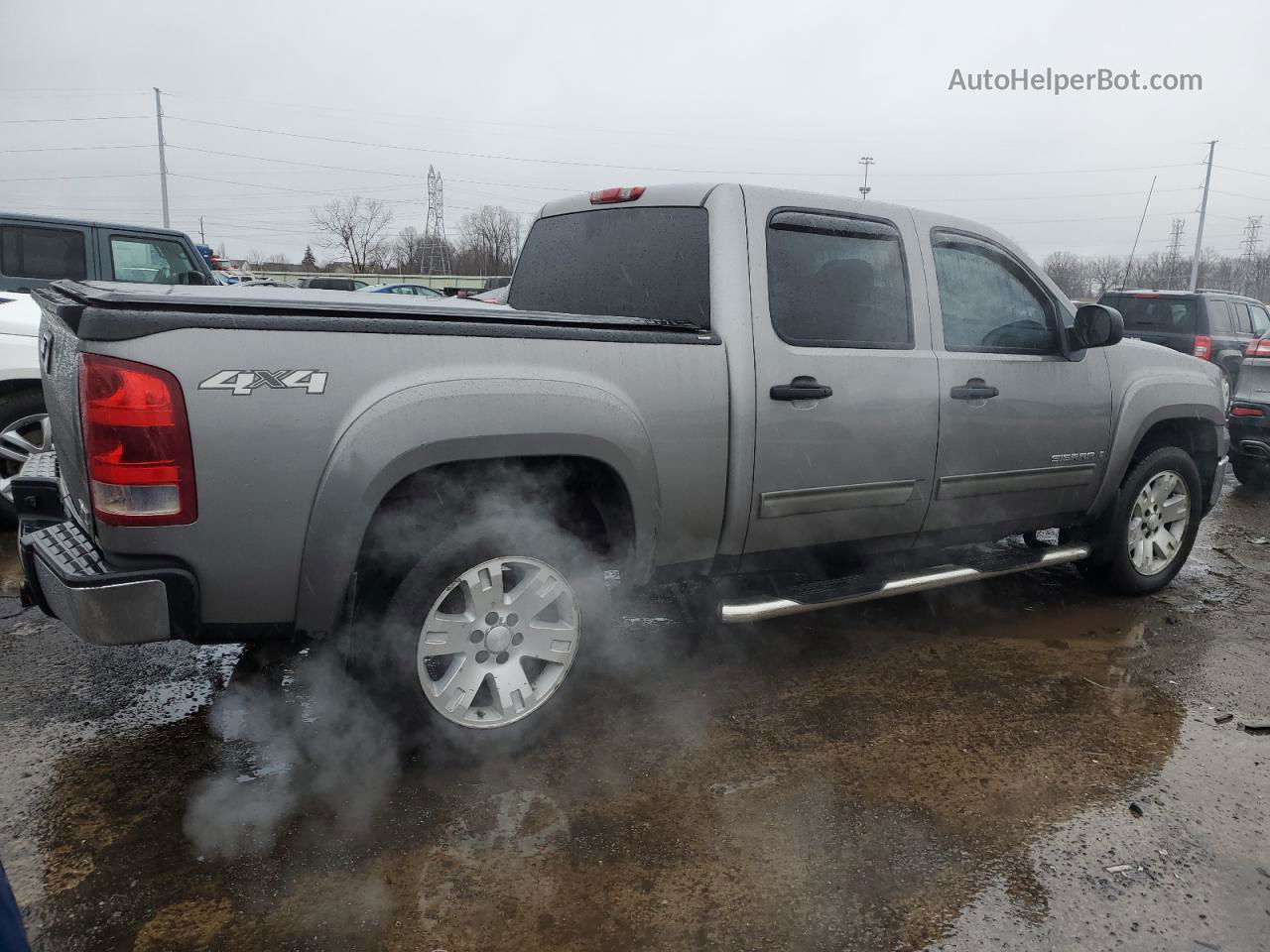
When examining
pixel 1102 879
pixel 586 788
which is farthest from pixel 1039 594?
pixel 586 788

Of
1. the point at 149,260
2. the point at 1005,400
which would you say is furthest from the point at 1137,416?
the point at 149,260

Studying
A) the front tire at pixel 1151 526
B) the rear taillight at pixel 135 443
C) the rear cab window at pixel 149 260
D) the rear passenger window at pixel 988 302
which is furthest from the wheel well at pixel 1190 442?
the rear cab window at pixel 149 260

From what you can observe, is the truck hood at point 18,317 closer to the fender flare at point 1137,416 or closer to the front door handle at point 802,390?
the front door handle at point 802,390

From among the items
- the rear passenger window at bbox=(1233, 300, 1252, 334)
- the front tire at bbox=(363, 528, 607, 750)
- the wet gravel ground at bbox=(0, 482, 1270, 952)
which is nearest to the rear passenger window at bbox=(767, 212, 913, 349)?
the front tire at bbox=(363, 528, 607, 750)

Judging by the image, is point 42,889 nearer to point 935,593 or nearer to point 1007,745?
point 1007,745

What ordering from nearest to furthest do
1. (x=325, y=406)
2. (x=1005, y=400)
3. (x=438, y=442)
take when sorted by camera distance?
(x=325, y=406) < (x=438, y=442) < (x=1005, y=400)

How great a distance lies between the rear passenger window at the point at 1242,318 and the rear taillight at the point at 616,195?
11222 mm

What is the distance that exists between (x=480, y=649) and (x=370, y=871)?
733 mm

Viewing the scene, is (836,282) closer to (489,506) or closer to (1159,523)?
(489,506)

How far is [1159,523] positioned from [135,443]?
16.0 feet

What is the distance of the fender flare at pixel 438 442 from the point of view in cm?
249

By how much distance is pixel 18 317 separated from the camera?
509 centimetres

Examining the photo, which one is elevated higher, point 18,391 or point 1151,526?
point 18,391

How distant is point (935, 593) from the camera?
4.95m
